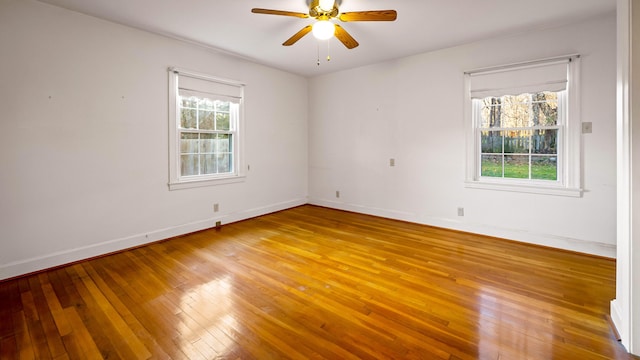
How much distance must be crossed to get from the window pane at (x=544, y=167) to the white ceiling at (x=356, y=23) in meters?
1.57

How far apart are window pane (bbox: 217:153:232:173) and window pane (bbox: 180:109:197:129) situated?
0.63 m

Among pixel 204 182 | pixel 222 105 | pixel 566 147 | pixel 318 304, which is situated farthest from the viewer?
pixel 222 105

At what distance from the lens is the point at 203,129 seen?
14.0 ft

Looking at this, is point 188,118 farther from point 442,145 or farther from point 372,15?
point 442,145

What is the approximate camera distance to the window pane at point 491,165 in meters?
3.92

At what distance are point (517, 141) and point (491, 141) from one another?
0.99ft

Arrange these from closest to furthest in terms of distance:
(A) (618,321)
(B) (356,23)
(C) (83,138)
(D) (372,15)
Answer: (A) (618,321), (D) (372,15), (C) (83,138), (B) (356,23)

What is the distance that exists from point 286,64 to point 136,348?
4415 millimetres

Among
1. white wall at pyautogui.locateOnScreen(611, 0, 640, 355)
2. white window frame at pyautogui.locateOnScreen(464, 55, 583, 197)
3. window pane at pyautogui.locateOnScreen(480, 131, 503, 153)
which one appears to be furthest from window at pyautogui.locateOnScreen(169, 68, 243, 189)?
white wall at pyautogui.locateOnScreen(611, 0, 640, 355)

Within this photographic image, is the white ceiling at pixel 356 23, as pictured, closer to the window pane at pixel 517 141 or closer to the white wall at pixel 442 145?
the white wall at pixel 442 145

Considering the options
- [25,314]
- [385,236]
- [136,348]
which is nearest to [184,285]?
[136,348]

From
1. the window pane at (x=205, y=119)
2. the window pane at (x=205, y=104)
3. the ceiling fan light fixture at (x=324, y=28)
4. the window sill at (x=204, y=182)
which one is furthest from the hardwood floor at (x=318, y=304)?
the ceiling fan light fixture at (x=324, y=28)

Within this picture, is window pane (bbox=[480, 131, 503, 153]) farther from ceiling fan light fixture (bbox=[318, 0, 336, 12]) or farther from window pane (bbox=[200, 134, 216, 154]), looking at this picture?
window pane (bbox=[200, 134, 216, 154])

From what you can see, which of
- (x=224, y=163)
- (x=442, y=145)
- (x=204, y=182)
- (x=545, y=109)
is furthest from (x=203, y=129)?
(x=545, y=109)
